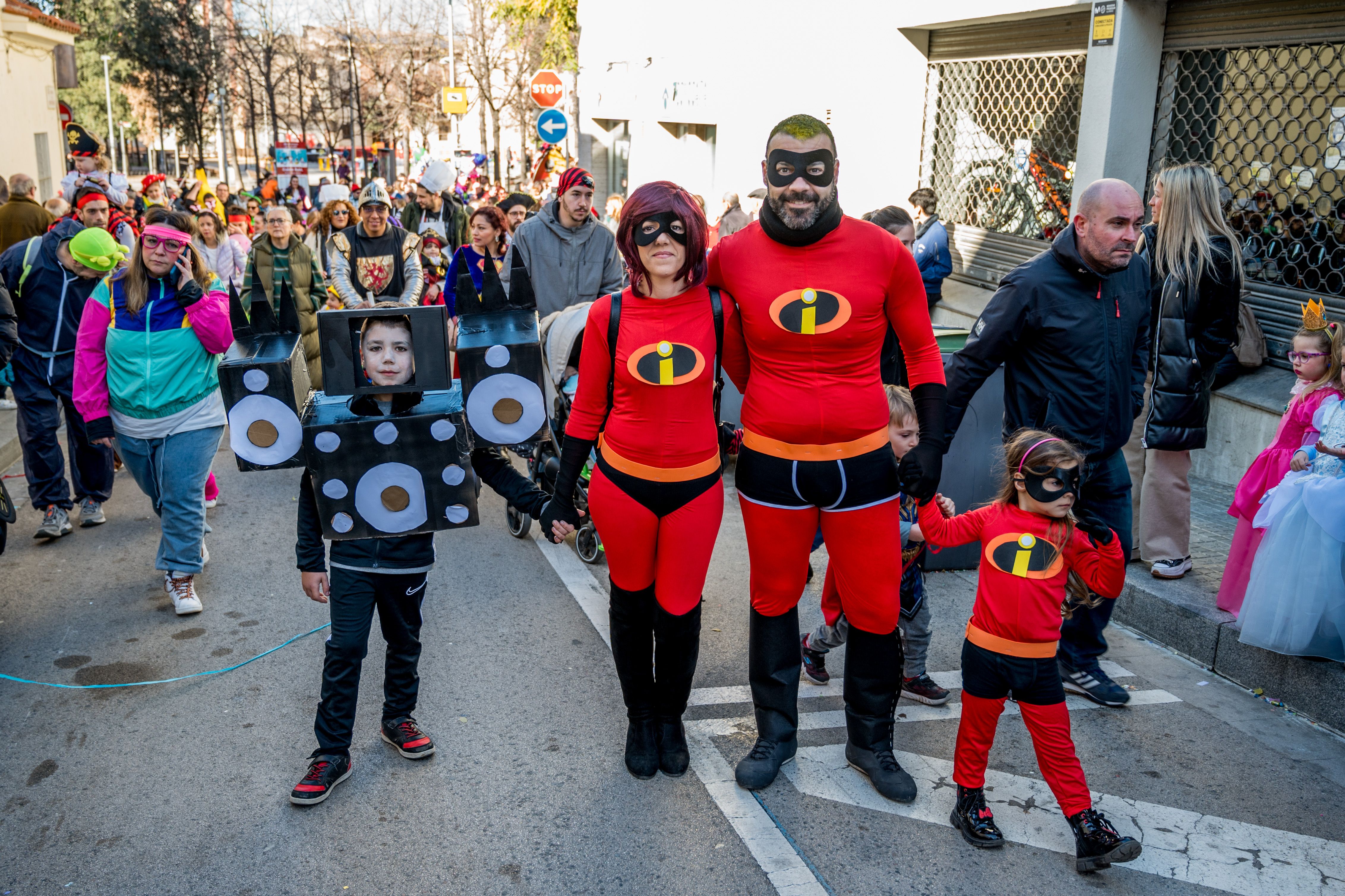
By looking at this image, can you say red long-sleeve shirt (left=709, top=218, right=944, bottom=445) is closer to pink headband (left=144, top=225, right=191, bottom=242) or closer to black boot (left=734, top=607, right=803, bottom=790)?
black boot (left=734, top=607, right=803, bottom=790)

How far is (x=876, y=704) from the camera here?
3820mm

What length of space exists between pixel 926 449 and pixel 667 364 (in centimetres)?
89

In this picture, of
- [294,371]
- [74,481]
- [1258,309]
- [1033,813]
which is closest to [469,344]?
[294,371]

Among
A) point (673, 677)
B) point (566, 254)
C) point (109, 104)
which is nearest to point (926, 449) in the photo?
point (673, 677)

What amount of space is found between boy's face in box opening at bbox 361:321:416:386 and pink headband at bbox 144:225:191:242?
2207 millimetres

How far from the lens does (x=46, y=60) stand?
24.5 metres

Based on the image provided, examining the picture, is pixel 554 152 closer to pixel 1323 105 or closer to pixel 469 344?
pixel 1323 105

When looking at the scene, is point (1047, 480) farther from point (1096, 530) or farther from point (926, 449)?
point (926, 449)

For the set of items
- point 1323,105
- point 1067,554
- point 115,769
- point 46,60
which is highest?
point 46,60

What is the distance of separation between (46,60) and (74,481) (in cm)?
2219

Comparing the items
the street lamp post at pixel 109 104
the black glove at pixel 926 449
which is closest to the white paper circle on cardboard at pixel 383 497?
the black glove at pixel 926 449

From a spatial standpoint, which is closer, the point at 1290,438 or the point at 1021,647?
the point at 1021,647

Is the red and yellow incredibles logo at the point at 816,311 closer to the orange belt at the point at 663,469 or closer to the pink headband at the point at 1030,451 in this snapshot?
the orange belt at the point at 663,469

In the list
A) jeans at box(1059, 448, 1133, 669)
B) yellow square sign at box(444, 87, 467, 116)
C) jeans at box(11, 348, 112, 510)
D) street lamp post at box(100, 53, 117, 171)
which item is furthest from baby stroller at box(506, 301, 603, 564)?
street lamp post at box(100, 53, 117, 171)
